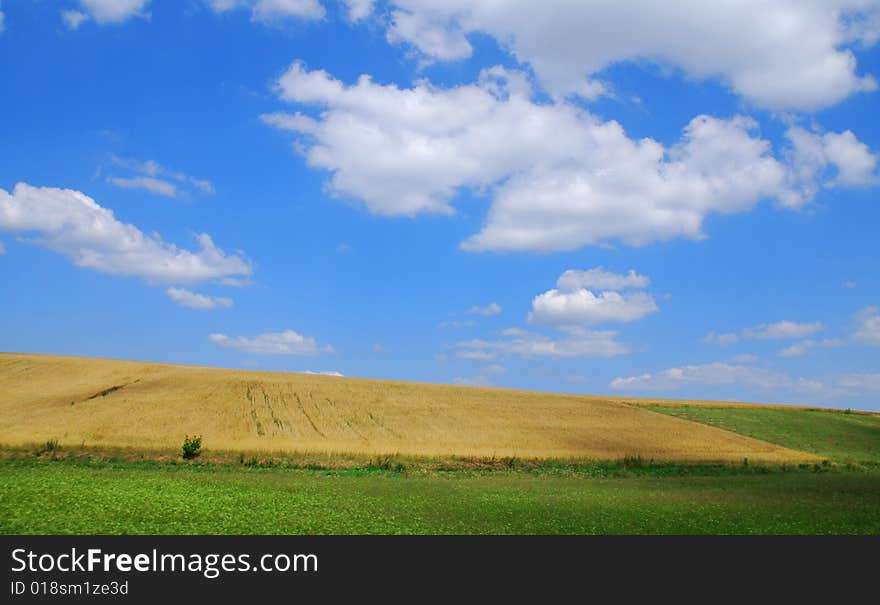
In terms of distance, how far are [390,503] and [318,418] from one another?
36.7 metres

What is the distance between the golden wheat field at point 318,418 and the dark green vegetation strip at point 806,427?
14.7ft

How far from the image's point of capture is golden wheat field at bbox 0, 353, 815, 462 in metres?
53.5

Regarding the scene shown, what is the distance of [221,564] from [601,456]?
4397 cm

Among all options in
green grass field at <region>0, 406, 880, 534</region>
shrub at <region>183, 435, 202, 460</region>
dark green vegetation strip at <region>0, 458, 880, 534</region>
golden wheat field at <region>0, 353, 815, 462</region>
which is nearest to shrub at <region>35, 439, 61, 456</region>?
green grass field at <region>0, 406, 880, 534</region>

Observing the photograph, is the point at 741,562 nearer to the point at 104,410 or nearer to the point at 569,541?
the point at 569,541

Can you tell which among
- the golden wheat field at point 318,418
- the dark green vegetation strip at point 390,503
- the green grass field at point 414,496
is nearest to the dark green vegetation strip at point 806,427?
the golden wheat field at point 318,418

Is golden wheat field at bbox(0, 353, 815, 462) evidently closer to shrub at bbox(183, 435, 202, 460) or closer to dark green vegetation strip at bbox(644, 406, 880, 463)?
shrub at bbox(183, 435, 202, 460)

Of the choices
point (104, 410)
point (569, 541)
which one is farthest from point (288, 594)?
point (104, 410)

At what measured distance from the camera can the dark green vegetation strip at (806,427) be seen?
2618 inches

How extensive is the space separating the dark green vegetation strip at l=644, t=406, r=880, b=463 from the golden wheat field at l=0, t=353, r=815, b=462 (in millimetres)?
4492

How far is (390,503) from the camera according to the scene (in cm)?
3000

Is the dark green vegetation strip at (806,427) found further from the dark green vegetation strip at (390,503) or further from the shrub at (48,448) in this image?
the shrub at (48,448)

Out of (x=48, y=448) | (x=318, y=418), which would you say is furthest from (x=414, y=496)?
(x=318, y=418)

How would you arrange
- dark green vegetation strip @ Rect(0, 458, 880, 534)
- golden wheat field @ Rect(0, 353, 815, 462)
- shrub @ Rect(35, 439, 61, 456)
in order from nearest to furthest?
dark green vegetation strip @ Rect(0, 458, 880, 534) → shrub @ Rect(35, 439, 61, 456) → golden wheat field @ Rect(0, 353, 815, 462)
